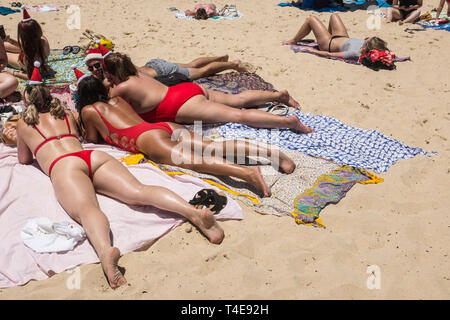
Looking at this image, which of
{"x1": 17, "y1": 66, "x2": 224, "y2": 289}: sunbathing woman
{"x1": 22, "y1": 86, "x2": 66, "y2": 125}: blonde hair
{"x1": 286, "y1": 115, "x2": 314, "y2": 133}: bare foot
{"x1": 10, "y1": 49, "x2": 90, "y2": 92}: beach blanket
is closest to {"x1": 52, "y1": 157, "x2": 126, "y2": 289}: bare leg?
{"x1": 17, "y1": 66, "x2": 224, "y2": 289}: sunbathing woman

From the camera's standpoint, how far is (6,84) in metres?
4.79

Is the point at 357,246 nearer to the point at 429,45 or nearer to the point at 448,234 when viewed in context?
the point at 448,234

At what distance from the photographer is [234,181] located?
12.1ft

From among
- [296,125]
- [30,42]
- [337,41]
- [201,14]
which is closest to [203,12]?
[201,14]

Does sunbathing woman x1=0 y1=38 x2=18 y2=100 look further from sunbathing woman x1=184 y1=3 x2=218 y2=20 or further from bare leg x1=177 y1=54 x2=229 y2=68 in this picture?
sunbathing woman x1=184 y1=3 x2=218 y2=20

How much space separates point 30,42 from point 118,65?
1.98 metres

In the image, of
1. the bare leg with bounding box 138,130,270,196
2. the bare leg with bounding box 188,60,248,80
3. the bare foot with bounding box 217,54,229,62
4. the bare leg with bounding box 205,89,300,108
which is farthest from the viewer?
the bare foot with bounding box 217,54,229,62

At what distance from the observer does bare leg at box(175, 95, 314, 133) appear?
4238 mm

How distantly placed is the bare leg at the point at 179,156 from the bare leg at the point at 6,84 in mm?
2250

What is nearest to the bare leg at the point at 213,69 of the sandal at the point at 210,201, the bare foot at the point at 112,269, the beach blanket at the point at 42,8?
the sandal at the point at 210,201

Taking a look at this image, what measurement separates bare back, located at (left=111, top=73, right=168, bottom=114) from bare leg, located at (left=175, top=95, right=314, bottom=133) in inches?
11.5

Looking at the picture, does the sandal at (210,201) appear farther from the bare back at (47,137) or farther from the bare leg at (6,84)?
the bare leg at (6,84)

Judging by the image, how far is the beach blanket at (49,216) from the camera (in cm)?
284

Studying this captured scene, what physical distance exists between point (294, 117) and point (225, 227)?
1.64 metres
